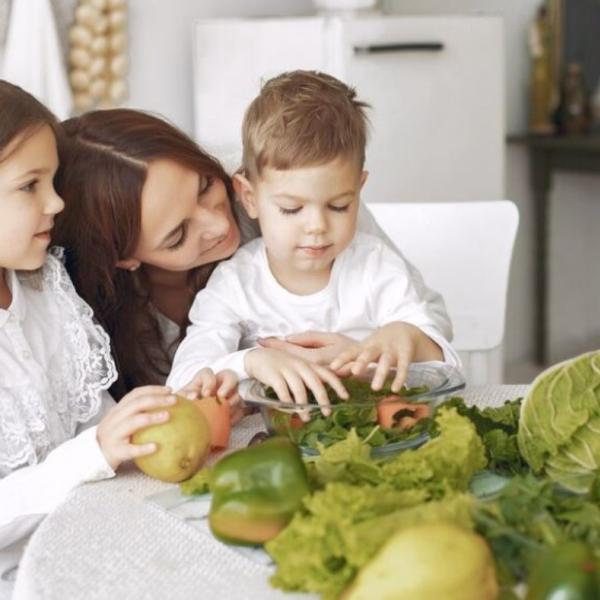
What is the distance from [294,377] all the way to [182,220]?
1.56 ft

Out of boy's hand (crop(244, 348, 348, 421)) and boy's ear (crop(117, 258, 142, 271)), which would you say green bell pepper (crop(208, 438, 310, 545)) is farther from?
boy's ear (crop(117, 258, 142, 271))

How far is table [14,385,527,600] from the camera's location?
0.93 m

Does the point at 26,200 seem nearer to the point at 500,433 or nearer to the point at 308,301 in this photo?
the point at 308,301

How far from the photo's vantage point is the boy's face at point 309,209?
152 cm

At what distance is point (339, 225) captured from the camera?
1.56 meters

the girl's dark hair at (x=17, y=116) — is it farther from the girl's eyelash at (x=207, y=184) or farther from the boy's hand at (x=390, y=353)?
the boy's hand at (x=390, y=353)

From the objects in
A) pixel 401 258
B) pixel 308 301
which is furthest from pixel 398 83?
pixel 308 301

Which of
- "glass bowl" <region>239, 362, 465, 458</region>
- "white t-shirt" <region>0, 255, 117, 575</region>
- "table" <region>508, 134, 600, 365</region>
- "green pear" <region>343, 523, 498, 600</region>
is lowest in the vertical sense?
"table" <region>508, 134, 600, 365</region>

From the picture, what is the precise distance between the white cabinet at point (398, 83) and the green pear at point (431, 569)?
101 inches

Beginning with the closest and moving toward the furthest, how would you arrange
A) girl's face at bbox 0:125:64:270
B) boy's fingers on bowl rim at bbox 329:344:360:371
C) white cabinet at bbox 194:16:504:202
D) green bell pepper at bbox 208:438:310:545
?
green bell pepper at bbox 208:438:310:545 → boy's fingers on bowl rim at bbox 329:344:360:371 → girl's face at bbox 0:125:64:270 → white cabinet at bbox 194:16:504:202

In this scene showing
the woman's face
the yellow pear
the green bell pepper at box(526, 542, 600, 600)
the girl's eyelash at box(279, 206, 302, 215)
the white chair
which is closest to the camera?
the green bell pepper at box(526, 542, 600, 600)

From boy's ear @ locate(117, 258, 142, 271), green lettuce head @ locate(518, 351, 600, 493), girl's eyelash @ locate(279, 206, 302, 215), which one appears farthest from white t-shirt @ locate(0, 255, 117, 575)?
green lettuce head @ locate(518, 351, 600, 493)

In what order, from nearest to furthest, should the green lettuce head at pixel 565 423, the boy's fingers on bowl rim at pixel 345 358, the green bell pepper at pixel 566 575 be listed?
1. the green bell pepper at pixel 566 575
2. the green lettuce head at pixel 565 423
3. the boy's fingers on bowl rim at pixel 345 358

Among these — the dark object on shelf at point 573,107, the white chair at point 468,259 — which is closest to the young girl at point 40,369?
the white chair at point 468,259
